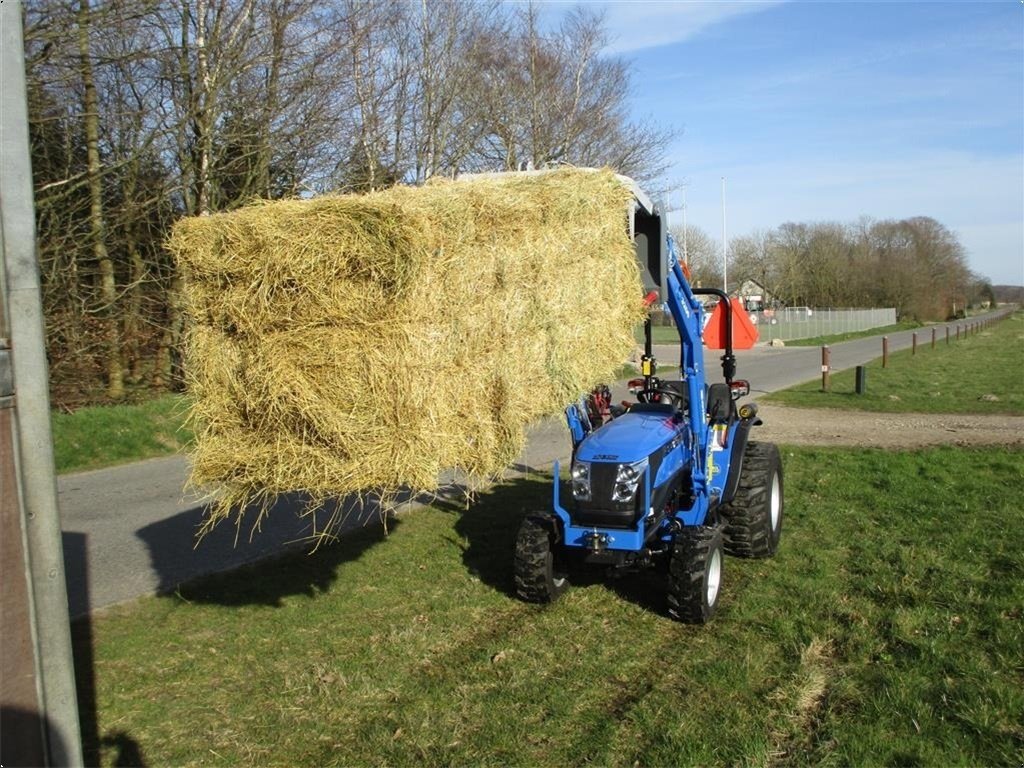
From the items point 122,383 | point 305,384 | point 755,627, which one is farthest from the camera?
point 122,383

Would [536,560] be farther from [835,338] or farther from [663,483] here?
[835,338]

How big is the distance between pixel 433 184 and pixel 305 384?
1.62 meters

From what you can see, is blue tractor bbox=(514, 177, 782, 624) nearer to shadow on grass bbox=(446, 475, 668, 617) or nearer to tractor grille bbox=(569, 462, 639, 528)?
tractor grille bbox=(569, 462, 639, 528)

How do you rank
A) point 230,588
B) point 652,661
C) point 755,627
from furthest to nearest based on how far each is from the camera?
point 230,588, point 755,627, point 652,661

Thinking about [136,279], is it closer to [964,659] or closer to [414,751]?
[414,751]

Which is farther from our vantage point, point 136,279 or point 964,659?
point 136,279

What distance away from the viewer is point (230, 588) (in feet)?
21.8

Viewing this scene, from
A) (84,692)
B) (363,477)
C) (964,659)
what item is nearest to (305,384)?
(363,477)

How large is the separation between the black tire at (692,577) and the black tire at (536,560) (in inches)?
33.2

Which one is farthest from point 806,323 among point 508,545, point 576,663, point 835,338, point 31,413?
point 31,413

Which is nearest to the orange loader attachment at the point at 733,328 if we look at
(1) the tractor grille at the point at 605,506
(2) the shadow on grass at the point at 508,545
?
(2) the shadow on grass at the point at 508,545

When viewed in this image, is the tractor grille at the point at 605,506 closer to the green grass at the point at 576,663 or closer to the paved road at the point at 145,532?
the paved road at the point at 145,532

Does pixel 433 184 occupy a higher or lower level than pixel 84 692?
higher

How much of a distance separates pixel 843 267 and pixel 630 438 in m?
72.3
